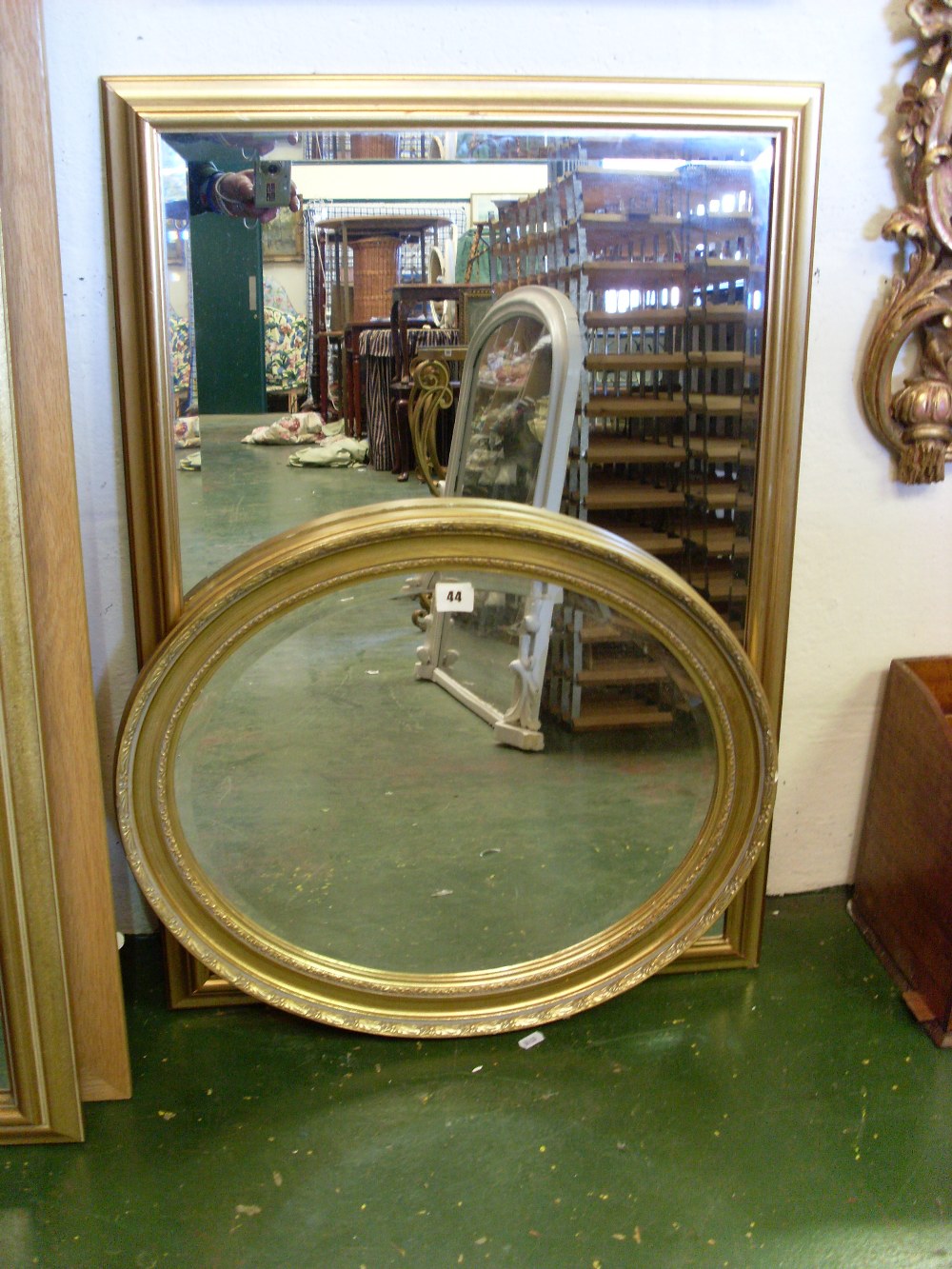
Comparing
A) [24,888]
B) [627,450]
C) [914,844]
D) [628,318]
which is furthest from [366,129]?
[914,844]

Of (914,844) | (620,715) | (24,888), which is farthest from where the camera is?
(914,844)

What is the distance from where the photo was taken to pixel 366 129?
141 centimetres

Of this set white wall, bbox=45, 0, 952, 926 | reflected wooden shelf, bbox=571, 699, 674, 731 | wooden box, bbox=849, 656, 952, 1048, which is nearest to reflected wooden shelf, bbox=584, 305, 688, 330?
white wall, bbox=45, 0, 952, 926

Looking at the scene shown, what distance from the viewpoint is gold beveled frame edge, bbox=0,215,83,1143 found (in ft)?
4.16

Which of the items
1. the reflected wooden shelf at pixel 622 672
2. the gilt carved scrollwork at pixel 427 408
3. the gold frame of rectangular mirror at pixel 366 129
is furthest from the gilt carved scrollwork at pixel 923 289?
the gilt carved scrollwork at pixel 427 408

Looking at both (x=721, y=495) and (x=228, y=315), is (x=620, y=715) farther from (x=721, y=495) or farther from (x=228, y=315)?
(x=228, y=315)

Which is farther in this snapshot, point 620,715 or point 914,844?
point 914,844

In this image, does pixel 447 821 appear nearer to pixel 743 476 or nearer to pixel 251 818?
pixel 251 818

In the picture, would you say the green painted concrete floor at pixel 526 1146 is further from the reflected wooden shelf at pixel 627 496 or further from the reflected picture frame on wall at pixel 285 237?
the reflected picture frame on wall at pixel 285 237

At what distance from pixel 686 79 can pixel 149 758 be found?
3.62ft

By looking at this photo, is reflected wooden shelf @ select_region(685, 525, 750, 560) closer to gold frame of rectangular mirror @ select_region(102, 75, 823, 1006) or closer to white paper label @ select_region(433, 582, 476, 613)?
gold frame of rectangular mirror @ select_region(102, 75, 823, 1006)

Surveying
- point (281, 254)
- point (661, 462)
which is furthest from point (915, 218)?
point (281, 254)

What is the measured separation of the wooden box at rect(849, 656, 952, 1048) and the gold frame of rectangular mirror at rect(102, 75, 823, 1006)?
1.24 feet

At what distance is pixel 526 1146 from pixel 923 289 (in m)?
1.25
